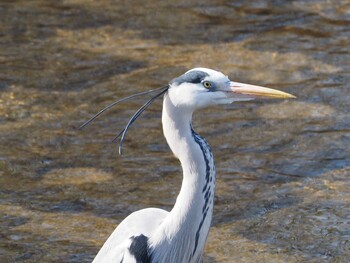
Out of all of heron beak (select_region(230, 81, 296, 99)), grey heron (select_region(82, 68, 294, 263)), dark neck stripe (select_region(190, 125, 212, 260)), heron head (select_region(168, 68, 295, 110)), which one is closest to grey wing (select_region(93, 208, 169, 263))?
grey heron (select_region(82, 68, 294, 263))

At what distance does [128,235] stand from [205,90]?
702mm

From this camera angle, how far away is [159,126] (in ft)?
20.2

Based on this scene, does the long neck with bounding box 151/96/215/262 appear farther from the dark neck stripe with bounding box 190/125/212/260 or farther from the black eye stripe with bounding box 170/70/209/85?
the black eye stripe with bounding box 170/70/209/85

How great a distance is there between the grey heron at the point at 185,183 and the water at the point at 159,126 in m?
0.78

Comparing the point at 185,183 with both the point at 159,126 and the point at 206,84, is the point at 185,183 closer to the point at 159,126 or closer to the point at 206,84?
the point at 206,84

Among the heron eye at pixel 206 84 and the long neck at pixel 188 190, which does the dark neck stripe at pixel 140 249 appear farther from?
the heron eye at pixel 206 84

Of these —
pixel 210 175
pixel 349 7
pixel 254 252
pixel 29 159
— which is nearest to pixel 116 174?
pixel 29 159

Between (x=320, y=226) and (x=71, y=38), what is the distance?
3409 millimetres

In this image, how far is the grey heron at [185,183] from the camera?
12.4ft

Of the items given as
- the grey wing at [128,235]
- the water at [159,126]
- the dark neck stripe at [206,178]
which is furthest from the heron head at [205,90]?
the water at [159,126]

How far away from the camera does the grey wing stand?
386 centimetres

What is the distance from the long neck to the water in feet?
2.52

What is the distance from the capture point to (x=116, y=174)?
5586 millimetres

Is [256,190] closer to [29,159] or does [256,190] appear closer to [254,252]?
[254,252]
